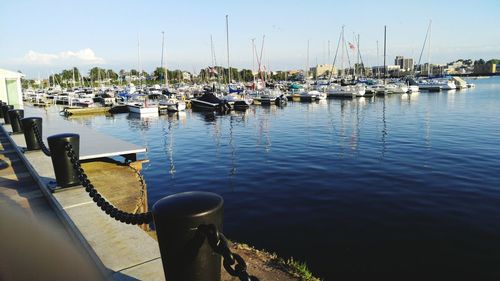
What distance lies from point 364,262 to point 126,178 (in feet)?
18.0

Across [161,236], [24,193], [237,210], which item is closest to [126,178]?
[24,193]

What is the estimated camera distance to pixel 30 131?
9.03 metres

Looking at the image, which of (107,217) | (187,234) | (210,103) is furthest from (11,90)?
(187,234)

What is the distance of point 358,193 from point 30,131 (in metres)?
10.1

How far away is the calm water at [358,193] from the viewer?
7770 millimetres

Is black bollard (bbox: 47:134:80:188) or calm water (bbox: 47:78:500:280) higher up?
black bollard (bbox: 47:134:80:188)

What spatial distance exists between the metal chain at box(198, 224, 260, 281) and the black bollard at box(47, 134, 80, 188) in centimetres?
445

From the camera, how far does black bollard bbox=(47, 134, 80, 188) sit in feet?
19.8

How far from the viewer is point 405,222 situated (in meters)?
9.61

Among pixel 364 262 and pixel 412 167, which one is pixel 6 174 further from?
pixel 412 167

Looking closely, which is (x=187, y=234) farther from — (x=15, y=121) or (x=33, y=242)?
(x=15, y=121)

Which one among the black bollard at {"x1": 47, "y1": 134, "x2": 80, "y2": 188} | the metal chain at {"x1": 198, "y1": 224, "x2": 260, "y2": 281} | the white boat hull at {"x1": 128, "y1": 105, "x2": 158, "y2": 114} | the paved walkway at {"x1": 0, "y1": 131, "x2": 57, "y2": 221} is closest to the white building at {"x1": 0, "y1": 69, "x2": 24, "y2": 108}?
the paved walkway at {"x1": 0, "y1": 131, "x2": 57, "y2": 221}

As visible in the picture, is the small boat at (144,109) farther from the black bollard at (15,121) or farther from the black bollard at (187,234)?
the black bollard at (187,234)

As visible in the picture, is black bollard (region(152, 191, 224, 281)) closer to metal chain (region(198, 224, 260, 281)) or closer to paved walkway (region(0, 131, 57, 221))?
metal chain (region(198, 224, 260, 281))
